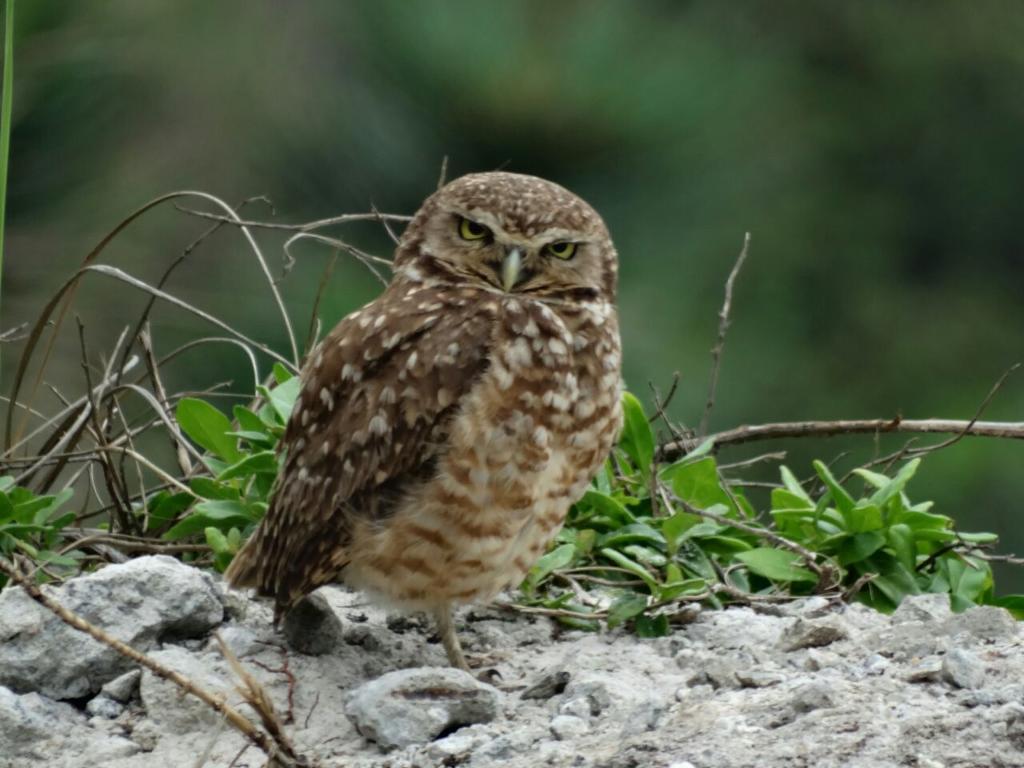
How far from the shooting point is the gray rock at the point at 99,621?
315cm

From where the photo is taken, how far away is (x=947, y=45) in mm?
9984

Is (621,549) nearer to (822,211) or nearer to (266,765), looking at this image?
(266,765)

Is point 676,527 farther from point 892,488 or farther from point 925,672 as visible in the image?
point 925,672

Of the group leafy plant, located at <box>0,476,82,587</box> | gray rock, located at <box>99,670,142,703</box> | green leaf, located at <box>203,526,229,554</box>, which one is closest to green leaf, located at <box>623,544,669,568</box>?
green leaf, located at <box>203,526,229,554</box>

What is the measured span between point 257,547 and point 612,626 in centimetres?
65

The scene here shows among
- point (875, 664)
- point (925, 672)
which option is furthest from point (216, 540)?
point (925, 672)

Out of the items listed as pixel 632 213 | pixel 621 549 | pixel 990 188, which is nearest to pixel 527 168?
pixel 632 213

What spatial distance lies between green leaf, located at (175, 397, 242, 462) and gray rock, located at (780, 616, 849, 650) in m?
1.24

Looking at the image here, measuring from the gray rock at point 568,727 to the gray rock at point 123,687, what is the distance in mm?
738

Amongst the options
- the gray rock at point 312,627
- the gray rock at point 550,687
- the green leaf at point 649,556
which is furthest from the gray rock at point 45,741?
the green leaf at point 649,556

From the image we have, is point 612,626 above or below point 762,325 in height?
above

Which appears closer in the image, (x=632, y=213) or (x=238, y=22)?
(x=632, y=213)

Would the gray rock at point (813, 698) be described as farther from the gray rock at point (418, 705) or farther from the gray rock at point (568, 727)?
the gray rock at point (418, 705)

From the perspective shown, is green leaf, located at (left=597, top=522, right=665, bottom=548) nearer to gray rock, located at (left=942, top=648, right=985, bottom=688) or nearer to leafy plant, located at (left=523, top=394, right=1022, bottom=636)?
leafy plant, located at (left=523, top=394, right=1022, bottom=636)
